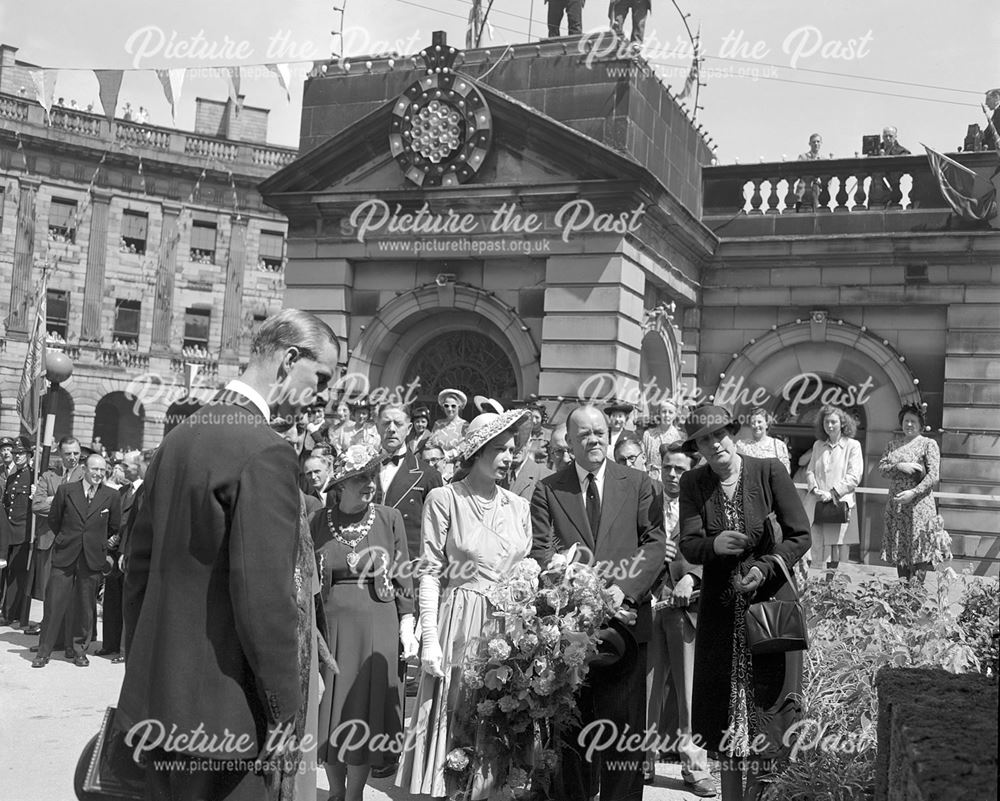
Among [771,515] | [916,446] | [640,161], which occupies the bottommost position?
[771,515]

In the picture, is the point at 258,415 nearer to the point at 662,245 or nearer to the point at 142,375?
the point at 662,245

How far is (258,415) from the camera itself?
370cm

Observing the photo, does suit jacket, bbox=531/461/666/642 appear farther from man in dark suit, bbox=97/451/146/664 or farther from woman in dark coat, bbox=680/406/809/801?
man in dark suit, bbox=97/451/146/664

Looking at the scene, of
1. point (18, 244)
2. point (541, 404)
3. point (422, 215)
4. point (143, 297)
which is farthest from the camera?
point (143, 297)

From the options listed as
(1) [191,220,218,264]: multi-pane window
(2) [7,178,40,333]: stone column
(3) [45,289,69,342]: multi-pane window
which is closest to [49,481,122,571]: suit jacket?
(2) [7,178,40,333]: stone column

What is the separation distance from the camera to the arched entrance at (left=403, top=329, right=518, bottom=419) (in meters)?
15.9

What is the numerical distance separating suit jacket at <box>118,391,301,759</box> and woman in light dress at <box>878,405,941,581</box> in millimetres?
8173

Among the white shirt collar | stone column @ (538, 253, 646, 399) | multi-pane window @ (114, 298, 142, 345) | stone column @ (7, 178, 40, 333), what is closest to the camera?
the white shirt collar

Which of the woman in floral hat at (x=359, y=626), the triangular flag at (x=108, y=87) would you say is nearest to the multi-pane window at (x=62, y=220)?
the triangular flag at (x=108, y=87)

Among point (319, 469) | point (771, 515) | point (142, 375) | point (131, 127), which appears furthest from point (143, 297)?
point (771, 515)

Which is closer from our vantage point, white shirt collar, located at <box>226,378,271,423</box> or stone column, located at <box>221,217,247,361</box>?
white shirt collar, located at <box>226,378,271,423</box>

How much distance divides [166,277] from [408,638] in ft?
137

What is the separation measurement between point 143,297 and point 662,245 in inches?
1330

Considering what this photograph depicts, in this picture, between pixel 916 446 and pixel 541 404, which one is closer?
pixel 916 446
